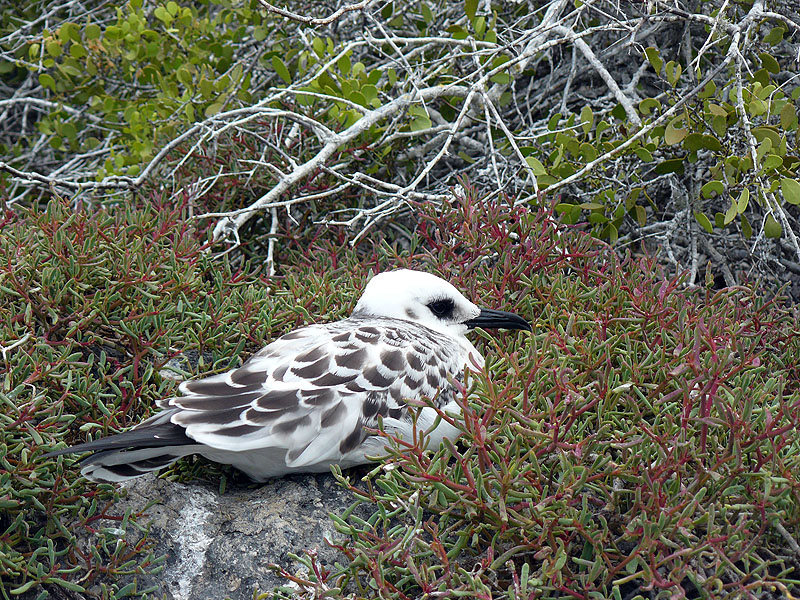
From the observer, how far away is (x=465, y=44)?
4.98 meters

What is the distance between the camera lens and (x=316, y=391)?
300 cm

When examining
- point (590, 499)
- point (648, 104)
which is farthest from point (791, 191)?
point (590, 499)

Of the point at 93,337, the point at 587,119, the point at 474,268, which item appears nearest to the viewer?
the point at 93,337

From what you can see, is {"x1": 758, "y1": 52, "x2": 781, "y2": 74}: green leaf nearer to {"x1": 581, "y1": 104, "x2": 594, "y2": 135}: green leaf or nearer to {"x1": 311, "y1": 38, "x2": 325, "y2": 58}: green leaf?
{"x1": 581, "y1": 104, "x2": 594, "y2": 135}: green leaf

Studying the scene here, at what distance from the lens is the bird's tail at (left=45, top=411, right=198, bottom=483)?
2.72m

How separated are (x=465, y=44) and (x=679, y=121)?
4.77ft

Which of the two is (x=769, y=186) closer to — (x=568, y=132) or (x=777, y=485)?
(x=568, y=132)

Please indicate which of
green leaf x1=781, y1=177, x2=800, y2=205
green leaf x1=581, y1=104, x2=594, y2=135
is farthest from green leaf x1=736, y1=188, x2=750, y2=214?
green leaf x1=581, y1=104, x2=594, y2=135

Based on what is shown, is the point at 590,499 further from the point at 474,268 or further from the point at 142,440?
the point at 474,268

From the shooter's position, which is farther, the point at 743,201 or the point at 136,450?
the point at 743,201

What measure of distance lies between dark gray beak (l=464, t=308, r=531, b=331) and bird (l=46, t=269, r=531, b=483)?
0.28m

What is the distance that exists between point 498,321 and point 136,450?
5.12ft

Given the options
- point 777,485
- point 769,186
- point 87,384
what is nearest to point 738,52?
point 769,186

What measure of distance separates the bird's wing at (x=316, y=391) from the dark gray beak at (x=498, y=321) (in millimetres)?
345
